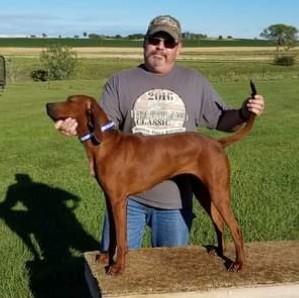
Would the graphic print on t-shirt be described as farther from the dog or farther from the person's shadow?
the person's shadow

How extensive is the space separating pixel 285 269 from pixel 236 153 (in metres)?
8.27

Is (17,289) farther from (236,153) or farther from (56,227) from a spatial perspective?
(236,153)

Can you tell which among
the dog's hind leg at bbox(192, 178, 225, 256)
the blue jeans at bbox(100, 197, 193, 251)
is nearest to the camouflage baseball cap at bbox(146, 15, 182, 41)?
the dog's hind leg at bbox(192, 178, 225, 256)

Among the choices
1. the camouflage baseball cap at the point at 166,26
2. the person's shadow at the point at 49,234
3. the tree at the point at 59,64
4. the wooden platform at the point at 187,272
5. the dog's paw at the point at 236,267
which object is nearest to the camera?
the wooden platform at the point at 187,272

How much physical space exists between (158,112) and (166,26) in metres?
0.62

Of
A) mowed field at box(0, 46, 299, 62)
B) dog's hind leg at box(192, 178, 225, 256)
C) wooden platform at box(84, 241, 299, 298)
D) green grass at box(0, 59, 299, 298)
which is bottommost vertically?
mowed field at box(0, 46, 299, 62)

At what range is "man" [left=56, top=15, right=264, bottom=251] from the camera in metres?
4.56

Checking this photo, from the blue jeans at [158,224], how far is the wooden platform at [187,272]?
0.69 ft

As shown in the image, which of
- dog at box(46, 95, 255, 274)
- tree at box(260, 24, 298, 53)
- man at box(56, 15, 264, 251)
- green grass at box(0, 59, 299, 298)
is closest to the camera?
dog at box(46, 95, 255, 274)

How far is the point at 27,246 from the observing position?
22.1ft

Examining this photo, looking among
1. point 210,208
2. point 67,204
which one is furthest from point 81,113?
point 67,204

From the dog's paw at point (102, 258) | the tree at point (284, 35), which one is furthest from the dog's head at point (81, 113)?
the tree at point (284, 35)

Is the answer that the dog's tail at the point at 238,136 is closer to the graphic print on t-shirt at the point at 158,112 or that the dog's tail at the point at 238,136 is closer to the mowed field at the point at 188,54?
the graphic print on t-shirt at the point at 158,112

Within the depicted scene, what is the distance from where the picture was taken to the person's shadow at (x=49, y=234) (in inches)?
236
